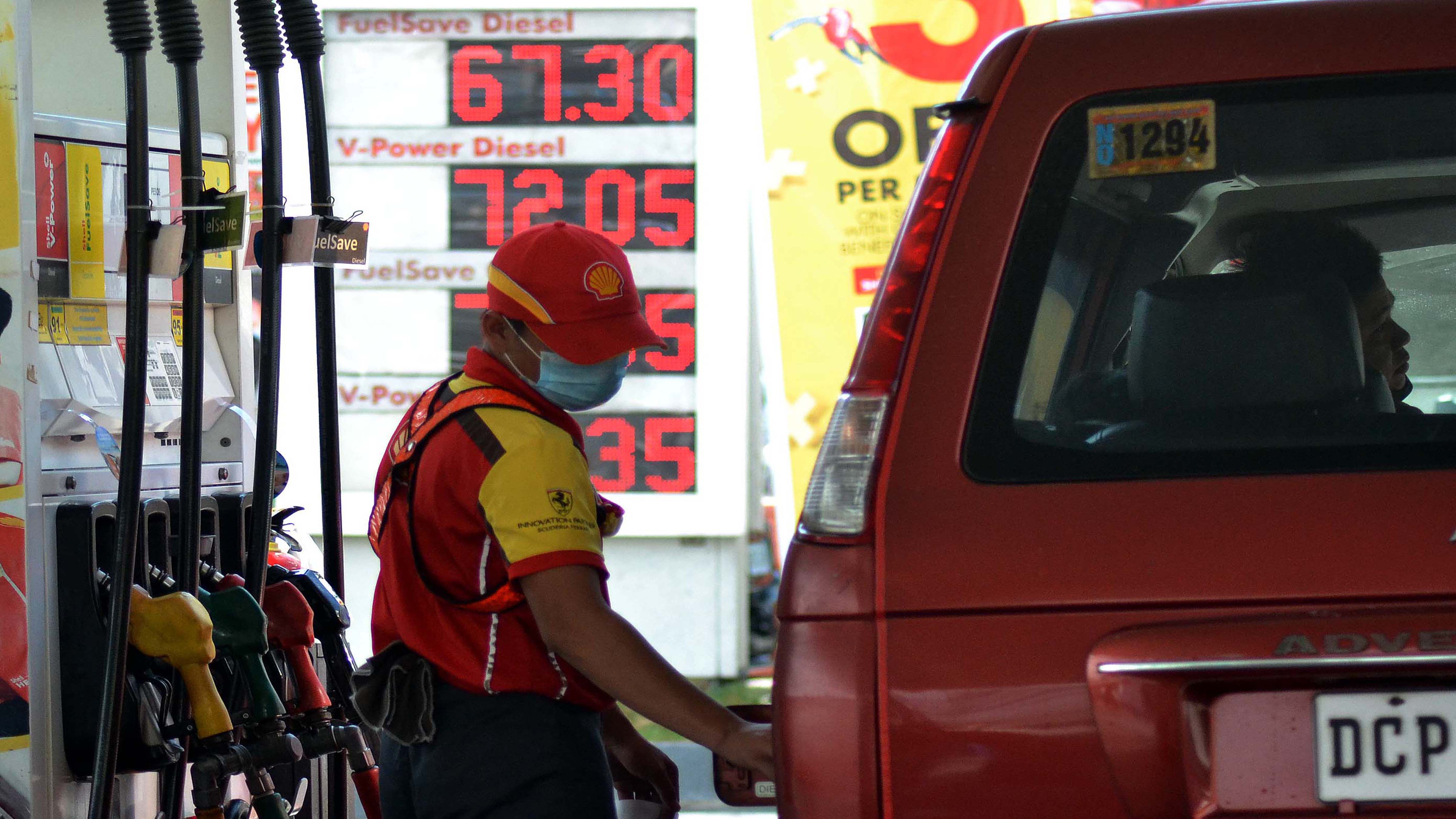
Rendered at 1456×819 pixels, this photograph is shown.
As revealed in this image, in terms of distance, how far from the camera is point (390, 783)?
2441 mm

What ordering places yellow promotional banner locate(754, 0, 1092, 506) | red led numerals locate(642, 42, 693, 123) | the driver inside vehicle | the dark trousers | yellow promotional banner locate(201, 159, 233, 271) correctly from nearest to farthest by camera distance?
the driver inside vehicle → the dark trousers → yellow promotional banner locate(201, 159, 233, 271) → yellow promotional banner locate(754, 0, 1092, 506) → red led numerals locate(642, 42, 693, 123)

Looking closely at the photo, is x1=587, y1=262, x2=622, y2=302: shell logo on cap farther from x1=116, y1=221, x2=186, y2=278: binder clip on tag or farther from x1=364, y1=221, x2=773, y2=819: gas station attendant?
x1=116, y1=221, x2=186, y2=278: binder clip on tag

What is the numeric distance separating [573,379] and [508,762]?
0.58m

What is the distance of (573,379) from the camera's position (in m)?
2.39

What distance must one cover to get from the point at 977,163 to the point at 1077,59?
17cm

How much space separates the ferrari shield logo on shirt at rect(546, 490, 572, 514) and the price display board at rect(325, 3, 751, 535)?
14.7 ft

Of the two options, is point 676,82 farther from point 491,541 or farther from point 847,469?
point 847,469

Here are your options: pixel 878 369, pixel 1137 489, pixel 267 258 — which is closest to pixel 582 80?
pixel 267 258

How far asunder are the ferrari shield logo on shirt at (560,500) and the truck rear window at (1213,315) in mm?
668

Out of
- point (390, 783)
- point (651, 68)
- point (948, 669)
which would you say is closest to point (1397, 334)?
point (948, 669)

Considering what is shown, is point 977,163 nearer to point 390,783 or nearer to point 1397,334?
point 1397,334

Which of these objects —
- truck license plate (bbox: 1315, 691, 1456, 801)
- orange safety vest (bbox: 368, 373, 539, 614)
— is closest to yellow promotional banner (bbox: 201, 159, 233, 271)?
orange safety vest (bbox: 368, 373, 539, 614)

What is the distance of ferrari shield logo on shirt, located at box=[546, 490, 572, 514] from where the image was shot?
2158mm

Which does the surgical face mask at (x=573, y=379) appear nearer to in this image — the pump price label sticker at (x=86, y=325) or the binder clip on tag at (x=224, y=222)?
the binder clip on tag at (x=224, y=222)
